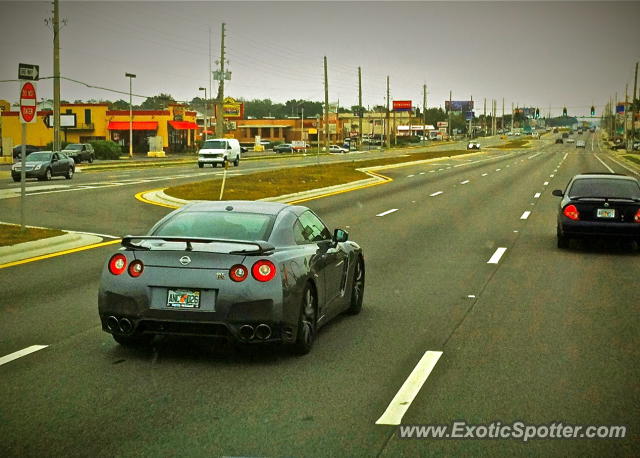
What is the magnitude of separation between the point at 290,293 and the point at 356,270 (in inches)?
112

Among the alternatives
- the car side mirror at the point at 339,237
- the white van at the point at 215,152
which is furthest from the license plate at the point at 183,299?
the white van at the point at 215,152

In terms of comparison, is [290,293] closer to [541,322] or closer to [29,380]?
[29,380]

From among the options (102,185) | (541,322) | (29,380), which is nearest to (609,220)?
(541,322)

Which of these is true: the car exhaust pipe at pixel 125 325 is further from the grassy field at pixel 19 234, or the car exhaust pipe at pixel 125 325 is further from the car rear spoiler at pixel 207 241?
the grassy field at pixel 19 234

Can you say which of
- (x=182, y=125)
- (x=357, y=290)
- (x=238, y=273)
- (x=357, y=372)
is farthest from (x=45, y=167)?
(x=182, y=125)

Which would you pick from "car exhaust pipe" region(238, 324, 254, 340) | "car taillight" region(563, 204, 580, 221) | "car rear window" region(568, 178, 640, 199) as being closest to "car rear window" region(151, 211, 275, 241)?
"car exhaust pipe" region(238, 324, 254, 340)

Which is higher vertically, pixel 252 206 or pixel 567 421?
pixel 252 206

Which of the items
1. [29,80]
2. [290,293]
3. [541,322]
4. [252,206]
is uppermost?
[29,80]

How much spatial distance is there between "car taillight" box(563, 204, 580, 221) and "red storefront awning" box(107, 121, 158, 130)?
286 feet

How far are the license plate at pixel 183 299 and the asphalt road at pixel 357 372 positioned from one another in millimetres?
549

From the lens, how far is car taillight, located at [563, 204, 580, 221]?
17.6 meters

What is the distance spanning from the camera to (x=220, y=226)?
898 cm

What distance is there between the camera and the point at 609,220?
57.3 feet

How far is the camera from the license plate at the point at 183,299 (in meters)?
8.02
